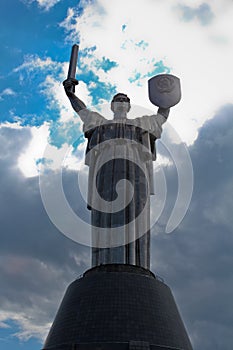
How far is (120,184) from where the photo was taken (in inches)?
941

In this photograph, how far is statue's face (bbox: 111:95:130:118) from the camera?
27.3m

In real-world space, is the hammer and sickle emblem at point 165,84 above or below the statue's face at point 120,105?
above

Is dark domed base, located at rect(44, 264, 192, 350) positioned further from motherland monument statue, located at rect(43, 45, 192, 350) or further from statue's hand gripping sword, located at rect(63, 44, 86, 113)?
statue's hand gripping sword, located at rect(63, 44, 86, 113)

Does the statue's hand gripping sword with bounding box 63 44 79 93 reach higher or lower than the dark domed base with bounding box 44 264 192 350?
higher

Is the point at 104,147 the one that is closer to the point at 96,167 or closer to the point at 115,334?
the point at 96,167

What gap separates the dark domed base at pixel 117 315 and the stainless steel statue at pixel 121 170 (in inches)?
61.2

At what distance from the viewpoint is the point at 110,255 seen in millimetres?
21969

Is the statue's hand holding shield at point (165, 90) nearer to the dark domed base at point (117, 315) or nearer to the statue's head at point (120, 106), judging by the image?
the statue's head at point (120, 106)

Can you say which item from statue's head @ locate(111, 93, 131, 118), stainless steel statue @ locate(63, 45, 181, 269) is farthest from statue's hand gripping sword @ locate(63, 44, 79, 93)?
statue's head @ locate(111, 93, 131, 118)

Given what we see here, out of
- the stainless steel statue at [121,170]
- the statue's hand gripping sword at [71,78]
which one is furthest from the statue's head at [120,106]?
the statue's hand gripping sword at [71,78]

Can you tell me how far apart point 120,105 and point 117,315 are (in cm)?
1427

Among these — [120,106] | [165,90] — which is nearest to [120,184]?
[120,106]

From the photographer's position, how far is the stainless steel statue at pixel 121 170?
22578mm

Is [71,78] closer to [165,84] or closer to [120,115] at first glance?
[120,115]
